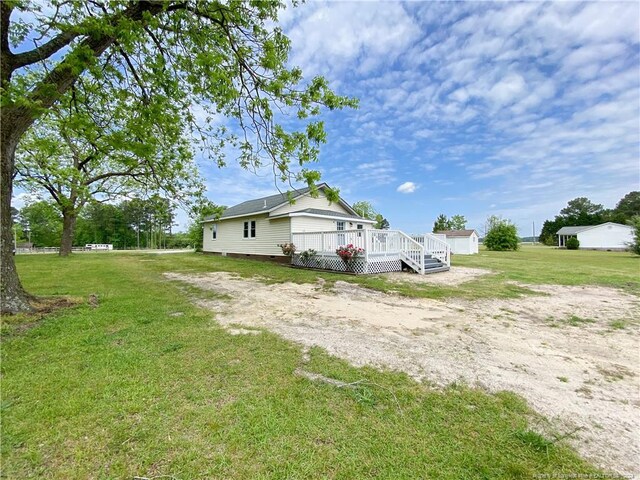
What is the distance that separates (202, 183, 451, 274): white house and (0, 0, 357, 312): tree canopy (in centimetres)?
199

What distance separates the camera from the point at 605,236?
41.6 metres

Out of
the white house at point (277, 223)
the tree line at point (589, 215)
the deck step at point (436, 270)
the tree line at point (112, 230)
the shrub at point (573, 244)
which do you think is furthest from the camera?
the tree line at point (112, 230)

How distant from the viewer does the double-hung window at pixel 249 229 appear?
17.8m

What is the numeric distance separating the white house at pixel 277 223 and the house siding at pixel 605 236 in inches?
1773

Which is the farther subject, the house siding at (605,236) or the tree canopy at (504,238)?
the house siding at (605,236)

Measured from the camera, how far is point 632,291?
7.97 metres

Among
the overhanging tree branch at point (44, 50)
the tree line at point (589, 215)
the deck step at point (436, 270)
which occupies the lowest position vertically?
the deck step at point (436, 270)

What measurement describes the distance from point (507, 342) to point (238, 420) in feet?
12.8

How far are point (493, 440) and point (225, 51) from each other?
7.32m

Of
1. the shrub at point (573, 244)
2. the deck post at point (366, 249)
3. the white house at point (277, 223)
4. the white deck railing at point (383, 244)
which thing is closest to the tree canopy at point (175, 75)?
the deck post at point (366, 249)

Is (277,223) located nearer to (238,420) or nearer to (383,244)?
(383,244)

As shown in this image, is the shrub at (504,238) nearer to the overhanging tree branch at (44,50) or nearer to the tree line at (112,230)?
the overhanging tree branch at (44,50)

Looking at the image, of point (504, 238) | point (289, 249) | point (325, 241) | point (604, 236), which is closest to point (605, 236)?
point (604, 236)

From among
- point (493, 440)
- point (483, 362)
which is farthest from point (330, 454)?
point (483, 362)
